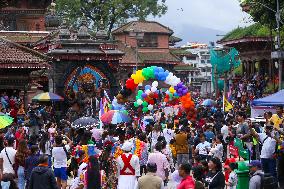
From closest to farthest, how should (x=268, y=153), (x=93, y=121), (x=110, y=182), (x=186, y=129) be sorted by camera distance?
(x=110, y=182), (x=268, y=153), (x=186, y=129), (x=93, y=121)

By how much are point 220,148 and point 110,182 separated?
535 centimetres

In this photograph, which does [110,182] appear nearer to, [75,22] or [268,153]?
[268,153]

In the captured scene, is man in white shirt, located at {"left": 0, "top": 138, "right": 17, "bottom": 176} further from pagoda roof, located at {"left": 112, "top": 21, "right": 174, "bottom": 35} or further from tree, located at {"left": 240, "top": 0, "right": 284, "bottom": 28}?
pagoda roof, located at {"left": 112, "top": 21, "right": 174, "bottom": 35}

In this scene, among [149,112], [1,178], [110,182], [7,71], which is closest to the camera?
[1,178]

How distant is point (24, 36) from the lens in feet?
170

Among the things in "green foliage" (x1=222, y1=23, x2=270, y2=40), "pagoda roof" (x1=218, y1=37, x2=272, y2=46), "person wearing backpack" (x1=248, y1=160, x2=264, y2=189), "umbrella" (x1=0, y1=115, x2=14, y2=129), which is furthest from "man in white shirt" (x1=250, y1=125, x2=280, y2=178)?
"pagoda roof" (x1=218, y1=37, x2=272, y2=46)

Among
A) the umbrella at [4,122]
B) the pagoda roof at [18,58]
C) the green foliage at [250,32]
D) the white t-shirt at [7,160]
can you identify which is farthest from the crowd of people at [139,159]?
the green foliage at [250,32]

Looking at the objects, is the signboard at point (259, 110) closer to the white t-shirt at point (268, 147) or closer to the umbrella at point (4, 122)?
the white t-shirt at point (268, 147)

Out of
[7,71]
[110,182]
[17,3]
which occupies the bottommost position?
[110,182]

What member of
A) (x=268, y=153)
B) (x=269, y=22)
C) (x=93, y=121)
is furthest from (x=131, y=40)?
(x=268, y=153)

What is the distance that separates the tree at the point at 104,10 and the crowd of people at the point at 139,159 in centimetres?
4558

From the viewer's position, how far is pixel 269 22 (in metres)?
43.1

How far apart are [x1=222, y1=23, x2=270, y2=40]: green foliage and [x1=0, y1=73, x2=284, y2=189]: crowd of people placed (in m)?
22.1

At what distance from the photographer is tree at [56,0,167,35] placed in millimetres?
75062
